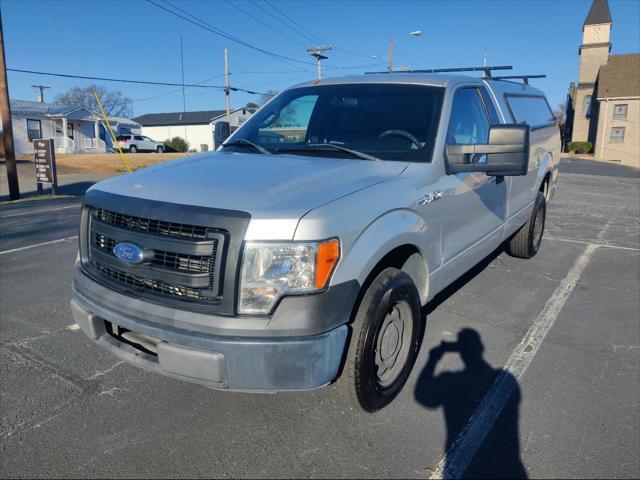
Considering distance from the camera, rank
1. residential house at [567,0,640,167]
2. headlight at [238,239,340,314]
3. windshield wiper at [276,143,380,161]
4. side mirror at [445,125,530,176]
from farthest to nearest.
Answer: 1. residential house at [567,0,640,167]
2. windshield wiper at [276,143,380,161]
3. side mirror at [445,125,530,176]
4. headlight at [238,239,340,314]

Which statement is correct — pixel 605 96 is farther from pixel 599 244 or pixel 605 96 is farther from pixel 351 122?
pixel 351 122

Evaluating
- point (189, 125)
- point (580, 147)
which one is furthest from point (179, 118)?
point (580, 147)

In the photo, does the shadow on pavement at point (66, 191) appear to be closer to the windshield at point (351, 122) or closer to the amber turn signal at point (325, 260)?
the windshield at point (351, 122)

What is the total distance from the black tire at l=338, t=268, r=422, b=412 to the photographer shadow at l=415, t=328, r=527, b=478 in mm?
238

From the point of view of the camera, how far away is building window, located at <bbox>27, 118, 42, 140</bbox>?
3819cm

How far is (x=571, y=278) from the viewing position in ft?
18.3

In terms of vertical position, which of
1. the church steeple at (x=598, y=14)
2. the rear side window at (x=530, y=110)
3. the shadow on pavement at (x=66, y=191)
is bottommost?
the shadow on pavement at (x=66, y=191)

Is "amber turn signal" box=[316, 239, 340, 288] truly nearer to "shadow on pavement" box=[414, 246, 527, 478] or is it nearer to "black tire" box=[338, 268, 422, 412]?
"black tire" box=[338, 268, 422, 412]

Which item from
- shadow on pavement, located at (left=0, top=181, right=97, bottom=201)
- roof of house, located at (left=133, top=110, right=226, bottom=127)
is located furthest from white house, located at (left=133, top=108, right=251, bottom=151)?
shadow on pavement, located at (left=0, top=181, right=97, bottom=201)

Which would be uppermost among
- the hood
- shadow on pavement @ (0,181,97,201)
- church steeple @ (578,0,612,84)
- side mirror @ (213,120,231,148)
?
church steeple @ (578,0,612,84)

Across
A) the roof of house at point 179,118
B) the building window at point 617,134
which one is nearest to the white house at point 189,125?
the roof of house at point 179,118

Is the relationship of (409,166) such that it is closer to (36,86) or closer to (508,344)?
(508,344)

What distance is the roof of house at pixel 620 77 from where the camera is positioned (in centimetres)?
4412

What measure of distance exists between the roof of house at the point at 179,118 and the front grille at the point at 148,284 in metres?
66.4
